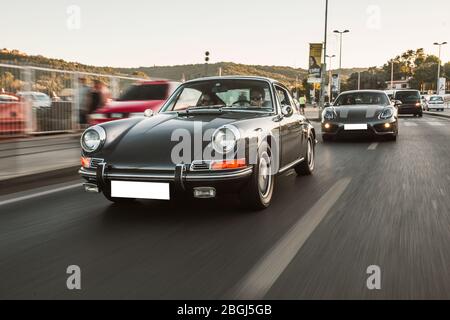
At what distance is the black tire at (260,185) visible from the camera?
502cm

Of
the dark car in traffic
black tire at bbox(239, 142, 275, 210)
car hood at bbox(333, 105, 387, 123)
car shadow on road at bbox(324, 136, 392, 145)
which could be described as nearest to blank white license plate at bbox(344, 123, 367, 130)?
car hood at bbox(333, 105, 387, 123)

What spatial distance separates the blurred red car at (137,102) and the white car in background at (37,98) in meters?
3.19

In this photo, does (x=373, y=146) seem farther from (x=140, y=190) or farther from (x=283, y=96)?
(x=140, y=190)

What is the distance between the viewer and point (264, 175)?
539cm

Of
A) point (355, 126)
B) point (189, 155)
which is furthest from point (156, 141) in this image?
point (355, 126)

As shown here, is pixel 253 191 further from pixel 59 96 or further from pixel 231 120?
pixel 59 96

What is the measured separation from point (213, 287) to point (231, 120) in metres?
2.42

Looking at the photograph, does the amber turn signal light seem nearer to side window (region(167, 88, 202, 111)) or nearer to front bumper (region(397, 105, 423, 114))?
side window (region(167, 88, 202, 111))

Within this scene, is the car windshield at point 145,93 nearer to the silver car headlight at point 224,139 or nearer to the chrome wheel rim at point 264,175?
the chrome wheel rim at point 264,175


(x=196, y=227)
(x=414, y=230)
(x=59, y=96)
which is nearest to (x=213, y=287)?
(x=196, y=227)

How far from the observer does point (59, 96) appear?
1622 centimetres

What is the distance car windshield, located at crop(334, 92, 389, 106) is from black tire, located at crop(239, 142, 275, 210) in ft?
30.8

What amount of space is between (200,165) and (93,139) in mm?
1216

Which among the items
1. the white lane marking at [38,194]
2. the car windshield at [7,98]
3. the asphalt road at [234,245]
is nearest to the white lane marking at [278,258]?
the asphalt road at [234,245]
